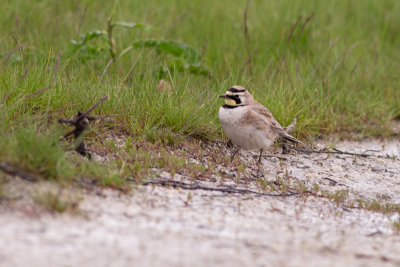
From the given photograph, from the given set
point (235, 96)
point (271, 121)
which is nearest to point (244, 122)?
point (235, 96)

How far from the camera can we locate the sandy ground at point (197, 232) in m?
2.88

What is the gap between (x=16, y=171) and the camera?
3.49 m

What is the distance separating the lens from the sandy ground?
288cm

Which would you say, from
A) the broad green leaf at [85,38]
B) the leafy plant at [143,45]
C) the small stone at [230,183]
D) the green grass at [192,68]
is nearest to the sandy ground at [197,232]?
the small stone at [230,183]

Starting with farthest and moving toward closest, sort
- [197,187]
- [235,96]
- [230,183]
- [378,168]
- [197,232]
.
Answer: [378,168] → [235,96] → [230,183] → [197,187] → [197,232]

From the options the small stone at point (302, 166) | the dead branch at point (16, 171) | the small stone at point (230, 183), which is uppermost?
Answer: the dead branch at point (16, 171)

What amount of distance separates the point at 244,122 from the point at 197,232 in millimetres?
1860

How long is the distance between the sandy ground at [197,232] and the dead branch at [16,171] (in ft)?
0.21

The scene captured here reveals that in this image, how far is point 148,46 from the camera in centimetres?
644

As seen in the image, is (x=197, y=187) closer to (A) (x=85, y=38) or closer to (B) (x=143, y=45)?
(B) (x=143, y=45)

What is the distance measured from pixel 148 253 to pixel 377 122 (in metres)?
4.66

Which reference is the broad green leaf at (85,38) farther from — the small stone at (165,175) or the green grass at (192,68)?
the small stone at (165,175)

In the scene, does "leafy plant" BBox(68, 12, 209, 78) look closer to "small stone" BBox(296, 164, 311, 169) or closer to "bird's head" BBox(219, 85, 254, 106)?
"bird's head" BBox(219, 85, 254, 106)

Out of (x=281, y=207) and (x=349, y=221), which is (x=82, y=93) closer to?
(x=281, y=207)
